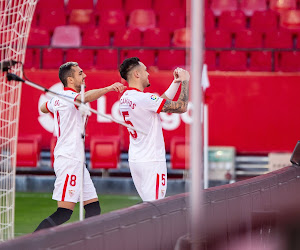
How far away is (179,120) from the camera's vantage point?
39.1ft

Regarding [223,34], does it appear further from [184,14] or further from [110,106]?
[110,106]

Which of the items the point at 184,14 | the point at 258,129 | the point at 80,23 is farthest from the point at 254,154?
the point at 80,23

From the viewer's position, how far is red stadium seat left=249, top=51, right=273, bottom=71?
12.6 metres

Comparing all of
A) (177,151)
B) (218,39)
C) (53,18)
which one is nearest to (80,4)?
(53,18)

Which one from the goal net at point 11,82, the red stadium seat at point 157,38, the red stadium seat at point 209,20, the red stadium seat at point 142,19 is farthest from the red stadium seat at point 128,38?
the goal net at point 11,82

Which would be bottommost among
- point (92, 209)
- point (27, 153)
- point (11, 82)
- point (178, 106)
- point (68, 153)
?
point (92, 209)

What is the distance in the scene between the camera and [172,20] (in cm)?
1371

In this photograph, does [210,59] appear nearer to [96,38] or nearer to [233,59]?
[233,59]

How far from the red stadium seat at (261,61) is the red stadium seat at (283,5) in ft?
6.32

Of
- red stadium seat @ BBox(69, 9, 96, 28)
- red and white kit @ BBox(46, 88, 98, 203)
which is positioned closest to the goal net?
red and white kit @ BBox(46, 88, 98, 203)

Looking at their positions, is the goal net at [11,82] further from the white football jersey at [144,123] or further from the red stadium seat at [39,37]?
the red stadium seat at [39,37]

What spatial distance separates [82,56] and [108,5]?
2128 millimetres

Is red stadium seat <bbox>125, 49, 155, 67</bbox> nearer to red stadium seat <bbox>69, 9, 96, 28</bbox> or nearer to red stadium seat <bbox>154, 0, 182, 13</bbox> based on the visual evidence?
red stadium seat <bbox>69, 9, 96, 28</bbox>

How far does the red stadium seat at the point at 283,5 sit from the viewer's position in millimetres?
14188
